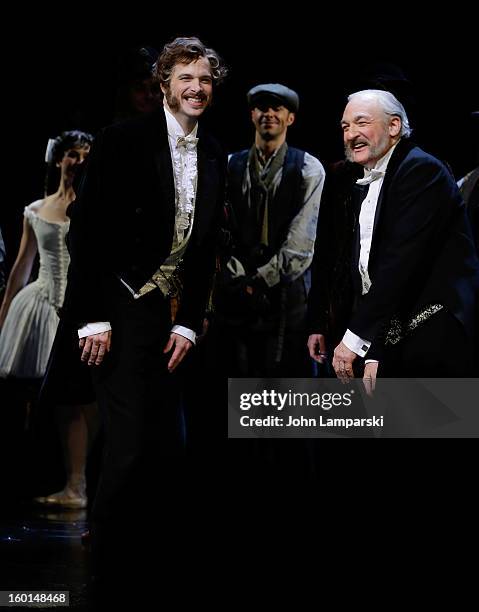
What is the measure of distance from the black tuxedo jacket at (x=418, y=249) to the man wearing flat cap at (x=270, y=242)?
1.41 metres

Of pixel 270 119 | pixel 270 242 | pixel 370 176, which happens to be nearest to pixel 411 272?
pixel 370 176

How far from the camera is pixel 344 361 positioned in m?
3.23

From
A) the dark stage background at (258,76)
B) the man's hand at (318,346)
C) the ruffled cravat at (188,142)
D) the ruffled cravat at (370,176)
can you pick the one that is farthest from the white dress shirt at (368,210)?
the dark stage background at (258,76)

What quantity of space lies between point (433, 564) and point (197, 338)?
927mm

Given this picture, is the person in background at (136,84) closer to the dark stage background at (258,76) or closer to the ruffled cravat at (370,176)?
the dark stage background at (258,76)

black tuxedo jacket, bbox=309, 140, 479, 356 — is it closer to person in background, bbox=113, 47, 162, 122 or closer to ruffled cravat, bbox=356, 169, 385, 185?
ruffled cravat, bbox=356, 169, 385, 185

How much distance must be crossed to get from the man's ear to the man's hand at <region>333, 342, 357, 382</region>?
2.06 feet

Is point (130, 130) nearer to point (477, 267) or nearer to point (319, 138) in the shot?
point (477, 267)

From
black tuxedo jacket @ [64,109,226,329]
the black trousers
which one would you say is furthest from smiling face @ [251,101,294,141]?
the black trousers

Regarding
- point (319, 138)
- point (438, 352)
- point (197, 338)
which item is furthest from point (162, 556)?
point (319, 138)

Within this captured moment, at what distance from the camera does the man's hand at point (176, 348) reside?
3.24 m

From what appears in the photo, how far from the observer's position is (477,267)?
321cm

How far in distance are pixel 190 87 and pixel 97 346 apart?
0.77 m

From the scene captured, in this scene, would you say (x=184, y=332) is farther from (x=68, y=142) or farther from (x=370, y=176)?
(x=68, y=142)
